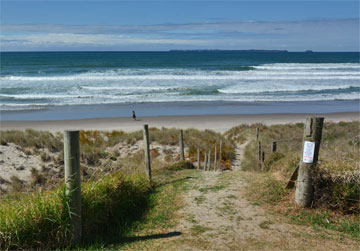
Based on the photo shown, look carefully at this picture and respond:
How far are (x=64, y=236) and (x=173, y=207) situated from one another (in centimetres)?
247

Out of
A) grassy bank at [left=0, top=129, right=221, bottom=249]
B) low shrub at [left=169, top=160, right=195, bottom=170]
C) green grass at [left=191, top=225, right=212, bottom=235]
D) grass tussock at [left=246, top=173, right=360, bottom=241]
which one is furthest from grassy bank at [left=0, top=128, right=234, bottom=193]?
green grass at [left=191, top=225, right=212, bottom=235]

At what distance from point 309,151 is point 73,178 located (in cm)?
434

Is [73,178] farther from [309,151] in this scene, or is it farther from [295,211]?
[309,151]

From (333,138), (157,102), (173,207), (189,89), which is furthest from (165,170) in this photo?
(189,89)

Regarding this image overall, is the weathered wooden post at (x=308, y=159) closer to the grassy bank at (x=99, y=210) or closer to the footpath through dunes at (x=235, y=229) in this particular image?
the footpath through dunes at (x=235, y=229)

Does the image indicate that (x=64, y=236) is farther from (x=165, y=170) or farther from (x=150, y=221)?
(x=165, y=170)

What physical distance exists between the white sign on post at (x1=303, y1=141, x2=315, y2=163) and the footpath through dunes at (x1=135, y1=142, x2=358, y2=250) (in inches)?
47.0

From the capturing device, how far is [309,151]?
696 cm

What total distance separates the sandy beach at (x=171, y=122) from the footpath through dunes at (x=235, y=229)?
44.8 ft

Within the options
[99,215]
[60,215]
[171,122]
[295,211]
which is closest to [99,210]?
[99,215]

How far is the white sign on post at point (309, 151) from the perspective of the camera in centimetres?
693

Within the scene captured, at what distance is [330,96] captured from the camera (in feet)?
118

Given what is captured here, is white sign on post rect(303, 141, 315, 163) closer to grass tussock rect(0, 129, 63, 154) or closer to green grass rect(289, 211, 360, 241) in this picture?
green grass rect(289, 211, 360, 241)

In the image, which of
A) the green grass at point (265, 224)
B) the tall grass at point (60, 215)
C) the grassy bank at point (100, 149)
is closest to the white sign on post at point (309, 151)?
the green grass at point (265, 224)
